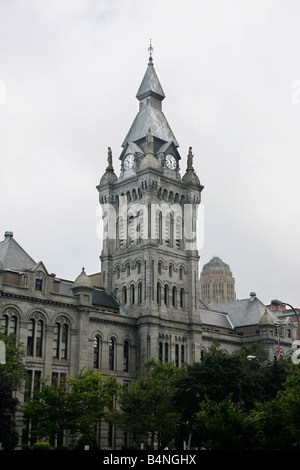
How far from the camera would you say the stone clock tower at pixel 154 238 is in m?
82.1

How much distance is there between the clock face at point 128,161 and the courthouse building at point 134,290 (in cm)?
14

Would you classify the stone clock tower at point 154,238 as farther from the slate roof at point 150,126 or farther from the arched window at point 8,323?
the arched window at point 8,323

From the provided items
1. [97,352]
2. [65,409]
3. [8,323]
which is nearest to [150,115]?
[97,352]

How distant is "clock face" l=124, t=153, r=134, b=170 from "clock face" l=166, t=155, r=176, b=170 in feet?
16.5

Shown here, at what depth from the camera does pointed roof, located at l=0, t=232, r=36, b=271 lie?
70938 mm

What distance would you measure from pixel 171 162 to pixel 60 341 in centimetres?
3238

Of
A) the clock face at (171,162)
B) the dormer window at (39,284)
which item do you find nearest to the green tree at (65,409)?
the dormer window at (39,284)

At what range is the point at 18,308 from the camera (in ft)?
222

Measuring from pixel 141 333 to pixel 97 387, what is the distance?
67.0 ft

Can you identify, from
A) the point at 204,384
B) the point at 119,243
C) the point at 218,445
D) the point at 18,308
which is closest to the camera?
the point at 218,445
